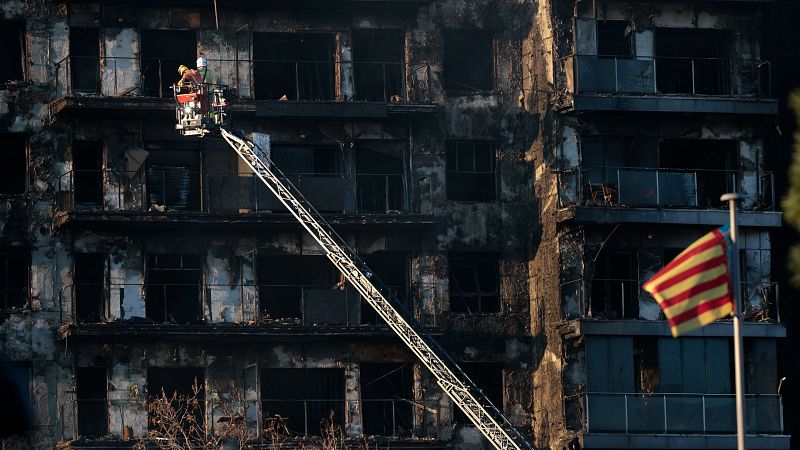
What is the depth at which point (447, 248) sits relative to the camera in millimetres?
71000

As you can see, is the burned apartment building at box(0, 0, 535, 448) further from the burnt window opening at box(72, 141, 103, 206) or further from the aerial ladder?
the aerial ladder

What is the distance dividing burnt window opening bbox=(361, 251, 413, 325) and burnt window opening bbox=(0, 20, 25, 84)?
12408 mm

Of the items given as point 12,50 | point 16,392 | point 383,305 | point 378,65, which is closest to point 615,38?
point 378,65

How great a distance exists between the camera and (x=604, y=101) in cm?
6988

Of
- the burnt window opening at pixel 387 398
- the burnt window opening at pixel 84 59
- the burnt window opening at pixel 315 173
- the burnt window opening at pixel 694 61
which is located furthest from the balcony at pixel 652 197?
the burnt window opening at pixel 84 59

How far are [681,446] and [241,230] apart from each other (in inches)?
599

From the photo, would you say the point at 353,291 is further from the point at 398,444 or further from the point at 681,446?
the point at 681,446

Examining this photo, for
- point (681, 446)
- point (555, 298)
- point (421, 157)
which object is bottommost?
point (681, 446)

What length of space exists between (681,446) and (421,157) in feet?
40.5

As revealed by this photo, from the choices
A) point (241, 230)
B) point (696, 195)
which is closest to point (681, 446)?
point (696, 195)

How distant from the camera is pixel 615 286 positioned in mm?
70438

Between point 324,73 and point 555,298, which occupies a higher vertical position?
point 324,73

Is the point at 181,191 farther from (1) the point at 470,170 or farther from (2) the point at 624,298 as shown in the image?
(2) the point at 624,298

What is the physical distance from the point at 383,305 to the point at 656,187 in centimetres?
955
